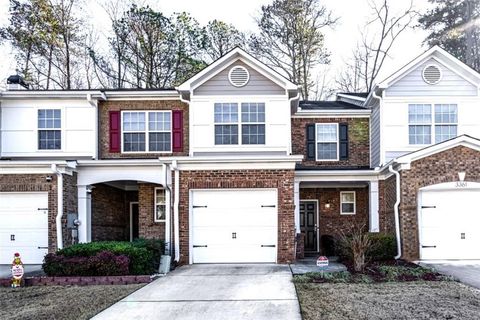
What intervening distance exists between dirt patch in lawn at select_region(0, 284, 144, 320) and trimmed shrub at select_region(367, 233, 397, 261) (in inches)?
274

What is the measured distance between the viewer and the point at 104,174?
1619cm

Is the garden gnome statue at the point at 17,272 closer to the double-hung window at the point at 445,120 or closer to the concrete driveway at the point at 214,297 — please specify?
the concrete driveway at the point at 214,297

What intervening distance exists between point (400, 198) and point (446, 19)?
19509 millimetres

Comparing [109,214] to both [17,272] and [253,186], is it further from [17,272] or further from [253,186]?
[17,272]

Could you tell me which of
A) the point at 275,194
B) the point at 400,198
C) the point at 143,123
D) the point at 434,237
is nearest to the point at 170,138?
the point at 143,123

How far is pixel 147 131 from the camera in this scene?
17562 mm

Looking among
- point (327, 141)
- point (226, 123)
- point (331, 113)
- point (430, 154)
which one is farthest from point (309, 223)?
point (430, 154)

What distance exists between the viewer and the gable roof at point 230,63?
52.5 feet

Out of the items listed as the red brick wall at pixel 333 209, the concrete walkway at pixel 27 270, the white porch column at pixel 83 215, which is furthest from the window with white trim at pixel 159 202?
the red brick wall at pixel 333 209

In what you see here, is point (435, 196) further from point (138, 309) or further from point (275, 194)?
point (138, 309)

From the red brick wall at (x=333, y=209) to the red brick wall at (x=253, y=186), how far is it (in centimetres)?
454

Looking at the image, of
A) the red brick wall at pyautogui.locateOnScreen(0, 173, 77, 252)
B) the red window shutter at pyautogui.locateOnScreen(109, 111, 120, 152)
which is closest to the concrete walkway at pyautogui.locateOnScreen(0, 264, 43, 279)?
the red brick wall at pyautogui.locateOnScreen(0, 173, 77, 252)

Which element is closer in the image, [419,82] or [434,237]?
[434,237]

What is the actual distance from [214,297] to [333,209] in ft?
33.7
